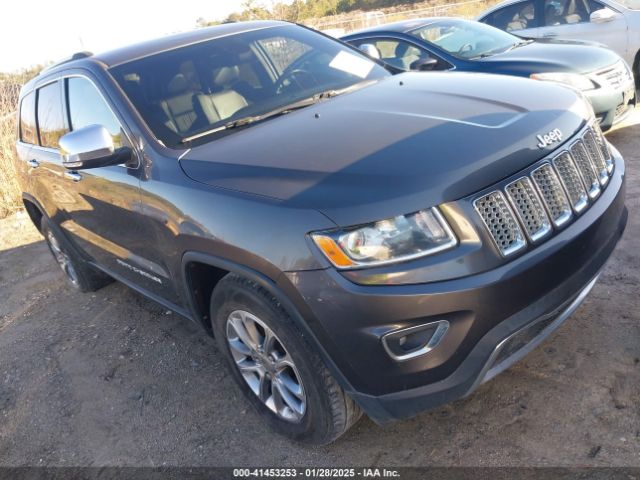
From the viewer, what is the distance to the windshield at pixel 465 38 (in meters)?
6.18

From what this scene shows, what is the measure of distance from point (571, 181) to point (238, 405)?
6.58ft

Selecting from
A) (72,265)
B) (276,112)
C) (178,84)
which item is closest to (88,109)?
(178,84)

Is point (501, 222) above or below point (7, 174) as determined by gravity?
above

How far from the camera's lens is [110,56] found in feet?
11.1

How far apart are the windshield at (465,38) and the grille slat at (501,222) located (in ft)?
14.5

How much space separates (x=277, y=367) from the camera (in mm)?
2533

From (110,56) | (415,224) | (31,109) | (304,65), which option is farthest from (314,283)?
(31,109)

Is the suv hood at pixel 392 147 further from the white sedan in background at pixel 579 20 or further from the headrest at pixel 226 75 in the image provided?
the white sedan in background at pixel 579 20

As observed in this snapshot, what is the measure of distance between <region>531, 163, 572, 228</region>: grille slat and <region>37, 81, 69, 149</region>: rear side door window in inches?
119

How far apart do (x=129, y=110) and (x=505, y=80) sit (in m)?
1.97

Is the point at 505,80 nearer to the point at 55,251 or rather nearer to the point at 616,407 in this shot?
the point at 616,407

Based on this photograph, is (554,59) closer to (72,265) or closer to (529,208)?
(529,208)

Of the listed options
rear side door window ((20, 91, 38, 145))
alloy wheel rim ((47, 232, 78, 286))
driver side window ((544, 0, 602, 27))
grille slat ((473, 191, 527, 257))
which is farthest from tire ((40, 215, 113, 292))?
driver side window ((544, 0, 602, 27))

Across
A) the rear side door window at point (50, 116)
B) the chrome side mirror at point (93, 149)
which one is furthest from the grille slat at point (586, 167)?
the rear side door window at point (50, 116)
